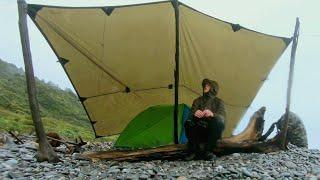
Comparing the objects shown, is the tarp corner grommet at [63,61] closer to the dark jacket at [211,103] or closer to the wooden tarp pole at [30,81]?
the wooden tarp pole at [30,81]

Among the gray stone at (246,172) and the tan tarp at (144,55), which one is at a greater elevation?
the tan tarp at (144,55)

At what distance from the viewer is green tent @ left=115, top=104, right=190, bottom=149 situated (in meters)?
14.9

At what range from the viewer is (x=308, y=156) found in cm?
1350

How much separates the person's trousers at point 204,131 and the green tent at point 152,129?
106 inches

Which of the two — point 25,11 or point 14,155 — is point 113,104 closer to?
point 14,155

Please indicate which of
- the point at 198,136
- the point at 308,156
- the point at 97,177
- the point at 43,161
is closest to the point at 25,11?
the point at 43,161

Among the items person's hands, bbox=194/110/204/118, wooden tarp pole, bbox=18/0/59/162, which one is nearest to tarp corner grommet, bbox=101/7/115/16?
wooden tarp pole, bbox=18/0/59/162

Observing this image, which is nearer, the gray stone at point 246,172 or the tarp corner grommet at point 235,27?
the gray stone at point 246,172

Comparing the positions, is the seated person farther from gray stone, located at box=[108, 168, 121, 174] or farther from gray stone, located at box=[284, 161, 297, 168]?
gray stone, located at box=[108, 168, 121, 174]

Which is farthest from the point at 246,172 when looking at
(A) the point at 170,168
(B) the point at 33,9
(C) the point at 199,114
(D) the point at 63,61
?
(B) the point at 33,9

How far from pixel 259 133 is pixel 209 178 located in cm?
475

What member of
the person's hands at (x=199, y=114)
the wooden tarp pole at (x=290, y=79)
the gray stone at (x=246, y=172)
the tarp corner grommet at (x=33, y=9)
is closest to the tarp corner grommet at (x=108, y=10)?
the tarp corner grommet at (x=33, y=9)

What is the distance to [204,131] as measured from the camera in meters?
11.8

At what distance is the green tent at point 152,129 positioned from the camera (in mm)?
14852
